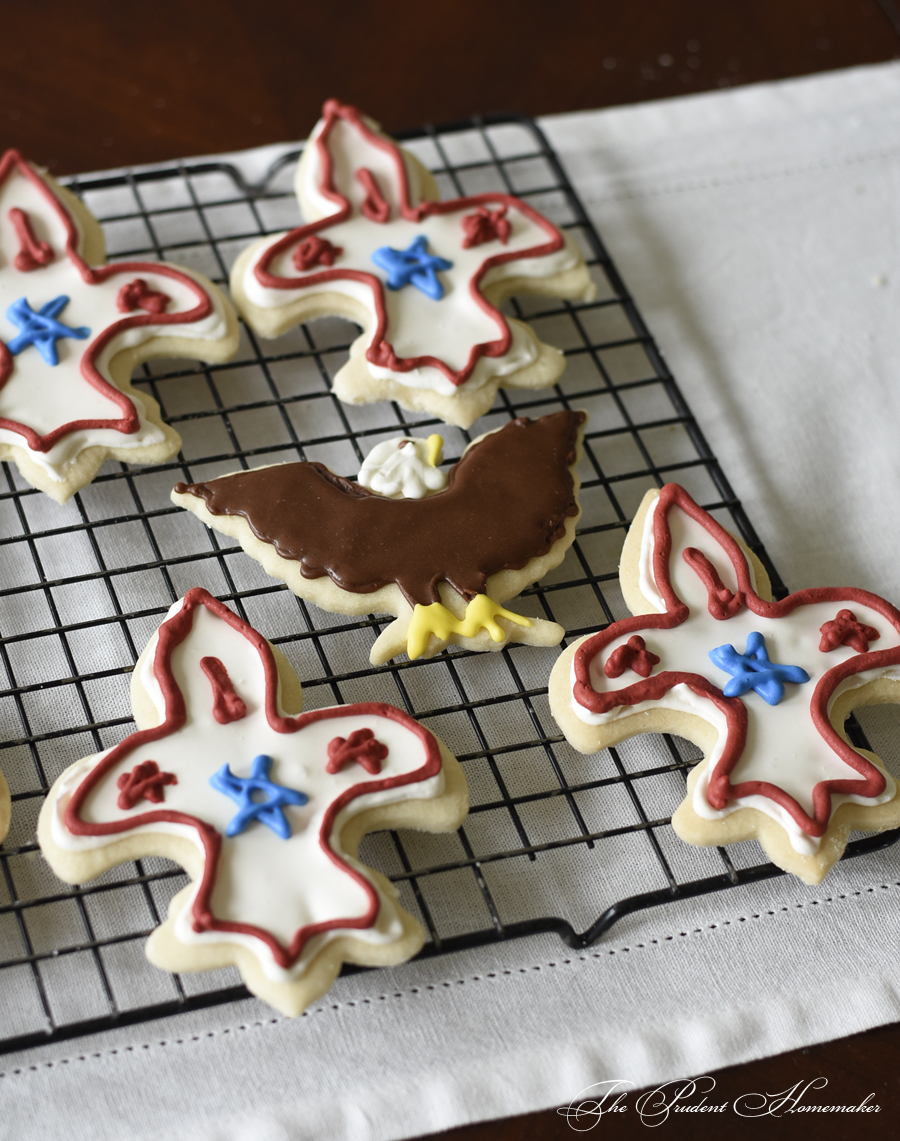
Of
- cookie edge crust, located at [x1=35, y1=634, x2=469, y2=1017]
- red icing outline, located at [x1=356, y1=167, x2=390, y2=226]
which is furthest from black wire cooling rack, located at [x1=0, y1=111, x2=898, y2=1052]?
red icing outline, located at [x1=356, y1=167, x2=390, y2=226]

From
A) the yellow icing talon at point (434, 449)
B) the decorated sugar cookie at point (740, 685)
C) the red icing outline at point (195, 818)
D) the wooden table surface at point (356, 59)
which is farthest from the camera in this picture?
the wooden table surface at point (356, 59)

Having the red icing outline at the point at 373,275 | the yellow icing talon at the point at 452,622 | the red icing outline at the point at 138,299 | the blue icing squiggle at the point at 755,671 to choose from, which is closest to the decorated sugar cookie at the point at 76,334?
the red icing outline at the point at 138,299

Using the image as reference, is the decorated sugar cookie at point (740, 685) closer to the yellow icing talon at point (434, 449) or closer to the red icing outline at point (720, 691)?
the red icing outline at point (720, 691)

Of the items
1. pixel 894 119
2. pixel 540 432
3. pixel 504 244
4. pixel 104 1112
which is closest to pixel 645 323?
pixel 504 244

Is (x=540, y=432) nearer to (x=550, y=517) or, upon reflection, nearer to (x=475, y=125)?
(x=550, y=517)

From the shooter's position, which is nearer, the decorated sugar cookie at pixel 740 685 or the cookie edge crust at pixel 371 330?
the decorated sugar cookie at pixel 740 685

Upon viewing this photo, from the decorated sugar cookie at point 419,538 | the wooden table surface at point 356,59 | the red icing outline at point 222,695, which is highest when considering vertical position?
the wooden table surface at point 356,59
